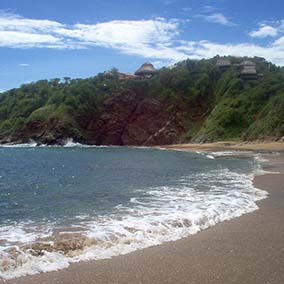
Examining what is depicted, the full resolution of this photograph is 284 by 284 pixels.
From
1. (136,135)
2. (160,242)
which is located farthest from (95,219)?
(136,135)

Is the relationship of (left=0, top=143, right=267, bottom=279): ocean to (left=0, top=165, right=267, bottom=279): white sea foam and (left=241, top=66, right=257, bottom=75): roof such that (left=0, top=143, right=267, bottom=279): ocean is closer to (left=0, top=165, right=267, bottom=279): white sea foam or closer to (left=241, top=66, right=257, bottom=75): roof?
(left=0, top=165, right=267, bottom=279): white sea foam

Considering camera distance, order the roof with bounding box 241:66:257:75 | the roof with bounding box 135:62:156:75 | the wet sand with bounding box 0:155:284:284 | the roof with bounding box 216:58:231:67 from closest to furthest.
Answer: the wet sand with bounding box 0:155:284:284, the roof with bounding box 241:66:257:75, the roof with bounding box 216:58:231:67, the roof with bounding box 135:62:156:75

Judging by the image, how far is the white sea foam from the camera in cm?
926

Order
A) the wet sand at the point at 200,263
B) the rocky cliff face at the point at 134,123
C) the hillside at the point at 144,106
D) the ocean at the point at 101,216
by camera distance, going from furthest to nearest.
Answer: the rocky cliff face at the point at 134,123 < the hillside at the point at 144,106 < the ocean at the point at 101,216 < the wet sand at the point at 200,263

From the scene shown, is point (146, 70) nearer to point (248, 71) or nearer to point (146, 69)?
point (146, 69)

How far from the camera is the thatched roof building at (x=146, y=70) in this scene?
137m

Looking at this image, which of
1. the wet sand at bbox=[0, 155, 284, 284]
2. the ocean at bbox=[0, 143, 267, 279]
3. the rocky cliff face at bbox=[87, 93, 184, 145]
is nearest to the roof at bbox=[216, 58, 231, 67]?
the rocky cliff face at bbox=[87, 93, 184, 145]

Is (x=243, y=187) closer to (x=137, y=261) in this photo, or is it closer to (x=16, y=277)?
(x=137, y=261)

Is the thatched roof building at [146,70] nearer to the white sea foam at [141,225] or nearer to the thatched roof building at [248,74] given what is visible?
the thatched roof building at [248,74]

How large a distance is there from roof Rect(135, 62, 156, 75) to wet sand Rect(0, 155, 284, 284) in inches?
5016

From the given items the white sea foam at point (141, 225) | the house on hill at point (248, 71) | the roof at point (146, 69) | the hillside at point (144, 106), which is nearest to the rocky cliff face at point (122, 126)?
the hillside at point (144, 106)

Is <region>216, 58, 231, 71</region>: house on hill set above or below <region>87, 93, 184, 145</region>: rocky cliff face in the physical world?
above

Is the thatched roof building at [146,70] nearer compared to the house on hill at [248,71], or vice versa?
the house on hill at [248,71]

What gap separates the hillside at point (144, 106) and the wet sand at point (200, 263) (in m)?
86.9
